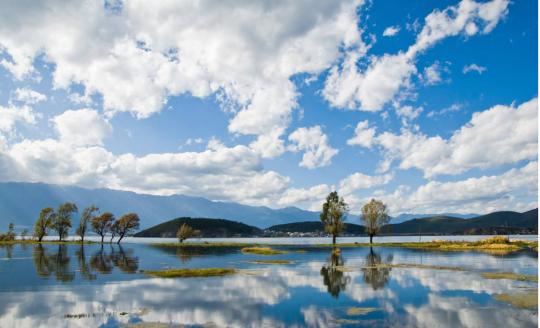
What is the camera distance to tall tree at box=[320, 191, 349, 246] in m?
160

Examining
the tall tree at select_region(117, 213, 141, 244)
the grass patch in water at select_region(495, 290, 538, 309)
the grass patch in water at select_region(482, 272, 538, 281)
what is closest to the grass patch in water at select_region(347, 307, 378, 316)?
the grass patch in water at select_region(495, 290, 538, 309)

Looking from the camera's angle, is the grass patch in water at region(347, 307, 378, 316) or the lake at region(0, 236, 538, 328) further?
the grass patch in water at region(347, 307, 378, 316)

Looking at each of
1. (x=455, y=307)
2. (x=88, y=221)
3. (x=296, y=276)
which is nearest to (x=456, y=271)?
(x=296, y=276)

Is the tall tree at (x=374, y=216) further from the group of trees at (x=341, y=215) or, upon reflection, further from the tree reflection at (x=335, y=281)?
the tree reflection at (x=335, y=281)

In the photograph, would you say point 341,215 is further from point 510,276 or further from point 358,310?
point 358,310

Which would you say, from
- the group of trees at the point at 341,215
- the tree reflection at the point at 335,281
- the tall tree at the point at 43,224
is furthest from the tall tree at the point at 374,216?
the tall tree at the point at 43,224

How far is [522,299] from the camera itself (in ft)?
125

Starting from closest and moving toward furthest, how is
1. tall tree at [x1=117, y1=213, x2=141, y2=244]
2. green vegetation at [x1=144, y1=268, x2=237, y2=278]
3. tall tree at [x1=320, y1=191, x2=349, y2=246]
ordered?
green vegetation at [x1=144, y1=268, x2=237, y2=278], tall tree at [x1=320, y1=191, x2=349, y2=246], tall tree at [x1=117, y1=213, x2=141, y2=244]

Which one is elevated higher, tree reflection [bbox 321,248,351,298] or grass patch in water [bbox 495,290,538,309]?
grass patch in water [bbox 495,290,538,309]

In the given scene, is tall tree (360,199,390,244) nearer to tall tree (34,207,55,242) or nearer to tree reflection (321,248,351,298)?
tree reflection (321,248,351,298)

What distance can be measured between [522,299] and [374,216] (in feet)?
438

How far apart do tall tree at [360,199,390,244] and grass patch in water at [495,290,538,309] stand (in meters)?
129

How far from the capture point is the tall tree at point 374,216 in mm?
170163

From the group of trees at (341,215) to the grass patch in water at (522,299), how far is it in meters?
118
